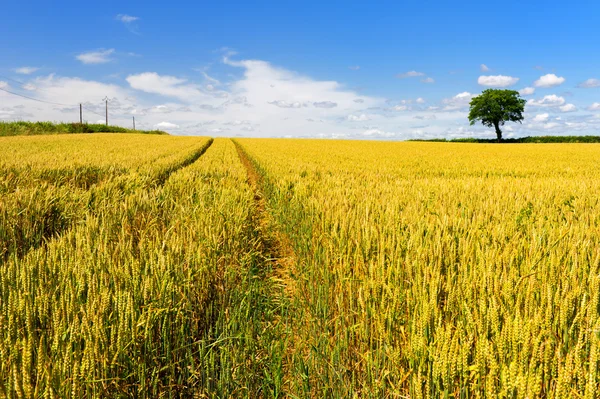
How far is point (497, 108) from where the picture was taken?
67562 millimetres

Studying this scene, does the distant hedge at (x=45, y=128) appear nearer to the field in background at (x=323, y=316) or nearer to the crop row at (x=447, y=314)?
the field in background at (x=323, y=316)

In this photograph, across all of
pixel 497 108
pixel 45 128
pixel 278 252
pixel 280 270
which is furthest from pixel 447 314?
pixel 497 108

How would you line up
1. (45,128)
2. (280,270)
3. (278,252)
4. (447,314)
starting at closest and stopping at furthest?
(447,314) → (280,270) → (278,252) → (45,128)

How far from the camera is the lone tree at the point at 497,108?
67.8 m

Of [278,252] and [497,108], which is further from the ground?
[497,108]

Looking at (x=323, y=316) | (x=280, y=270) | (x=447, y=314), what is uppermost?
(x=447, y=314)

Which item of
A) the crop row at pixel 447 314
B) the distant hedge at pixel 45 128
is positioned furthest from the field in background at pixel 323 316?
the distant hedge at pixel 45 128

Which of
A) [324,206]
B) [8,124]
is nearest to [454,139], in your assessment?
[8,124]

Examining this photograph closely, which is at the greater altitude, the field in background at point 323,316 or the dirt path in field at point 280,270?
the field in background at point 323,316

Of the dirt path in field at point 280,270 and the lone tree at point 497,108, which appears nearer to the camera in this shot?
the dirt path in field at point 280,270

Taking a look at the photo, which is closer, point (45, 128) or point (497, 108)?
point (45, 128)

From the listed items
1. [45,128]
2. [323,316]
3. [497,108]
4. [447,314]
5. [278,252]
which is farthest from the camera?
[497,108]

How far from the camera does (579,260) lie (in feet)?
7.63

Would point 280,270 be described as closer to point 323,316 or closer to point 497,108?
point 323,316
